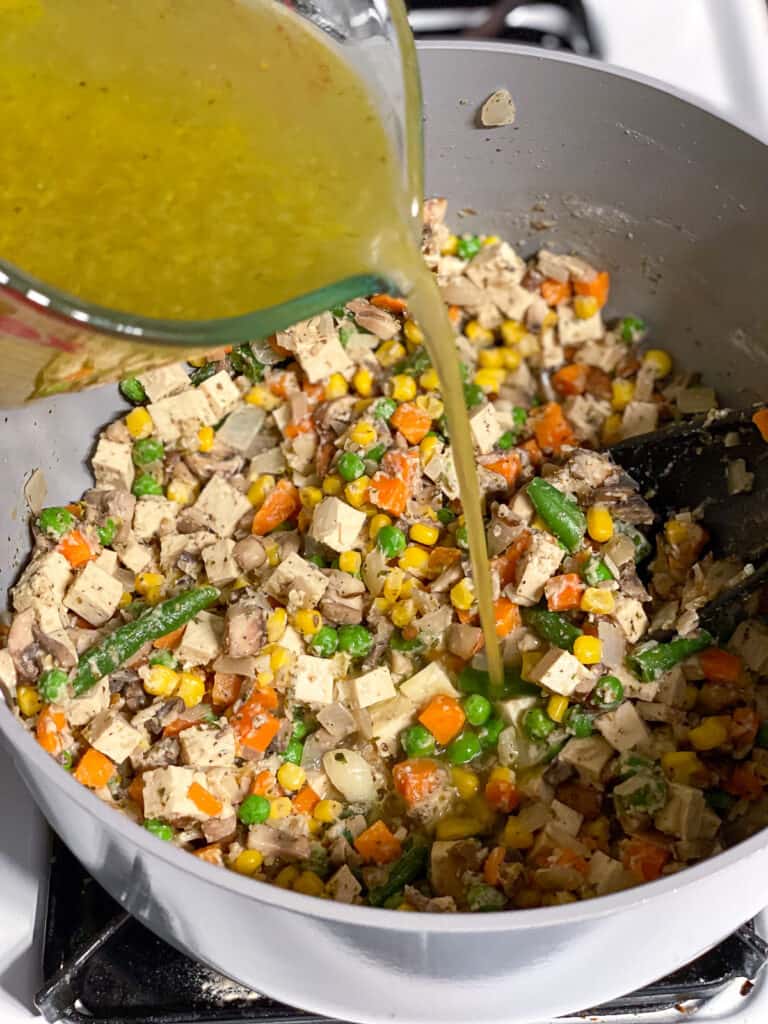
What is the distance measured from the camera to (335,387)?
2.79 meters

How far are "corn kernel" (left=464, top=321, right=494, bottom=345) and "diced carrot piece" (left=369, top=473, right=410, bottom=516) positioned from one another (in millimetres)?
542

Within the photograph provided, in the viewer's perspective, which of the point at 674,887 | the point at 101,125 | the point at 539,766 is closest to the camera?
the point at 674,887

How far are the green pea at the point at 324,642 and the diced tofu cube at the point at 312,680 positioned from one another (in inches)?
1.7

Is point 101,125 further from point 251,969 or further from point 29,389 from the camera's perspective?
point 251,969

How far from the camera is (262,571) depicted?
8.49ft

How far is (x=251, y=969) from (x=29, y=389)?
1012 millimetres

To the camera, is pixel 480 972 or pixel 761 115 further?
pixel 761 115

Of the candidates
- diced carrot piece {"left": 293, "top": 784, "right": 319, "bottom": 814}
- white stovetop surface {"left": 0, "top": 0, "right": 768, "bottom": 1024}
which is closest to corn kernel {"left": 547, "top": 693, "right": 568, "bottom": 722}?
diced carrot piece {"left": 293, "top": 784, "right": 319, "bottom": 814}

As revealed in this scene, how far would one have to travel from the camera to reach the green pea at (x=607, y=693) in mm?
2361

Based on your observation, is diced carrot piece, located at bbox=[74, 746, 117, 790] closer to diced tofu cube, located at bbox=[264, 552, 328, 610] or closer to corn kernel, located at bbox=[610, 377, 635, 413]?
diced tofu cube, located at bbox=[264, 552, 328, 610]

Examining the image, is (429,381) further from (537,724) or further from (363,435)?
(537,724)

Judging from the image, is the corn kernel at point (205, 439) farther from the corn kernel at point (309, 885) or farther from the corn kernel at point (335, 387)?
the corn kernel at point (309, 885)

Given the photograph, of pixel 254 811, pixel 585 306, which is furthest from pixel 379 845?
pixel 585 306

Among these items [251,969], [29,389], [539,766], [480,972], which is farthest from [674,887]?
[29,389]
